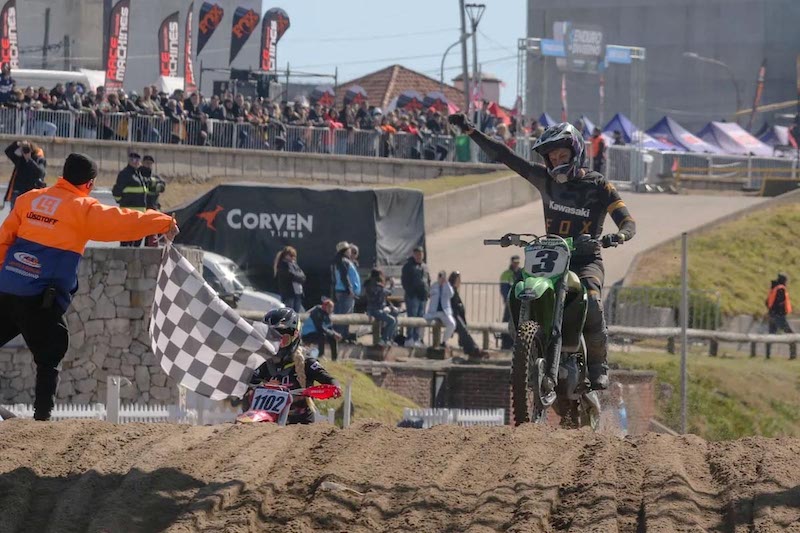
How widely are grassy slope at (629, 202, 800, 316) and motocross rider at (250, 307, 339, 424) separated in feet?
60.8

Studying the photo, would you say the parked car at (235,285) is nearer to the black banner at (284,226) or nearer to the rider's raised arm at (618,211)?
the black banner at (284,226)

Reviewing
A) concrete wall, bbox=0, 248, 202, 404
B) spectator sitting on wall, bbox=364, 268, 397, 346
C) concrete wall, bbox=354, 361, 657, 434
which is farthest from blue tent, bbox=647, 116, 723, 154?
concrete wall, bbox=0, 248, 202, 404

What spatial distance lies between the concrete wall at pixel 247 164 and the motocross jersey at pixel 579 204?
81.2 feet

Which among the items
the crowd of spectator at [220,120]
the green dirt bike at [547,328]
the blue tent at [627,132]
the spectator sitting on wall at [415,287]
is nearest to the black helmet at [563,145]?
the green dirt bike at [547,328]

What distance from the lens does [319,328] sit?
21375mm

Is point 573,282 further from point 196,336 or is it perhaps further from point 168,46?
point 168,46

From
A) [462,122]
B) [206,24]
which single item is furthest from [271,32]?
[462,122]

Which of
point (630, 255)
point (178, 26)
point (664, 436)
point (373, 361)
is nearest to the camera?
point (664, 436)

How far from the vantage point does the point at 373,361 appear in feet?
73.8

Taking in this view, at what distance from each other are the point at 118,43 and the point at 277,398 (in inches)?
1681

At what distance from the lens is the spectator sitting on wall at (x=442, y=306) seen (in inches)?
923

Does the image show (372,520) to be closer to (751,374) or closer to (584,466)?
(584,466)

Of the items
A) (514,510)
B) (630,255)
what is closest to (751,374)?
(630,255)

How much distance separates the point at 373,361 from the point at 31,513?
14.7m
